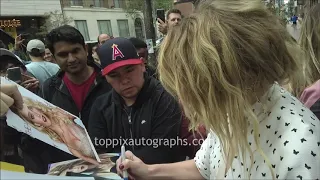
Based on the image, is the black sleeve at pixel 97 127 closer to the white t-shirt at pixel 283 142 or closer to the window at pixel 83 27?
the white t-shirt at pixel 283 142

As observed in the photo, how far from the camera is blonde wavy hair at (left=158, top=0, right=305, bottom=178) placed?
94 centimetres

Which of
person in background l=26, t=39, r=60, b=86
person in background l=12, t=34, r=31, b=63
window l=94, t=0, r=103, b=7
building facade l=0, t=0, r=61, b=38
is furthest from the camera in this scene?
window l=94, t=0, r=103, b=7

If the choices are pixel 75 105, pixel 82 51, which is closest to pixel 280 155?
pixel 75 105

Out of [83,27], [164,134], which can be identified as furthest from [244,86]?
[83,27]

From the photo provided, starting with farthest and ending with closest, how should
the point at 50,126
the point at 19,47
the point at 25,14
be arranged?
the point at 25,14 → the point at 19,47 → the point at 50,126

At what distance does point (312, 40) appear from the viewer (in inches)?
65.9

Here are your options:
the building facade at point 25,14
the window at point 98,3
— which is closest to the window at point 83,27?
the building facade at point 25,14

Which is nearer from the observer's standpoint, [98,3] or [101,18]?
[101,18]

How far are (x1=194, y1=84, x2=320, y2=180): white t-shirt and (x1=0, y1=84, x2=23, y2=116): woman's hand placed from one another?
630 millimetres

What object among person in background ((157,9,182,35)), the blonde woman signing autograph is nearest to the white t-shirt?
the blonde woman signing autograph

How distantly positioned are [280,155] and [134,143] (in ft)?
3.37

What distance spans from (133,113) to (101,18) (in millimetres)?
30437

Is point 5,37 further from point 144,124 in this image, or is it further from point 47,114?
point 47,114

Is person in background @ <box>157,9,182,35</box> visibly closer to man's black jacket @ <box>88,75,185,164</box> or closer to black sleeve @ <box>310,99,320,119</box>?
man's black jacket @ <box>88,75,185,164</box>
